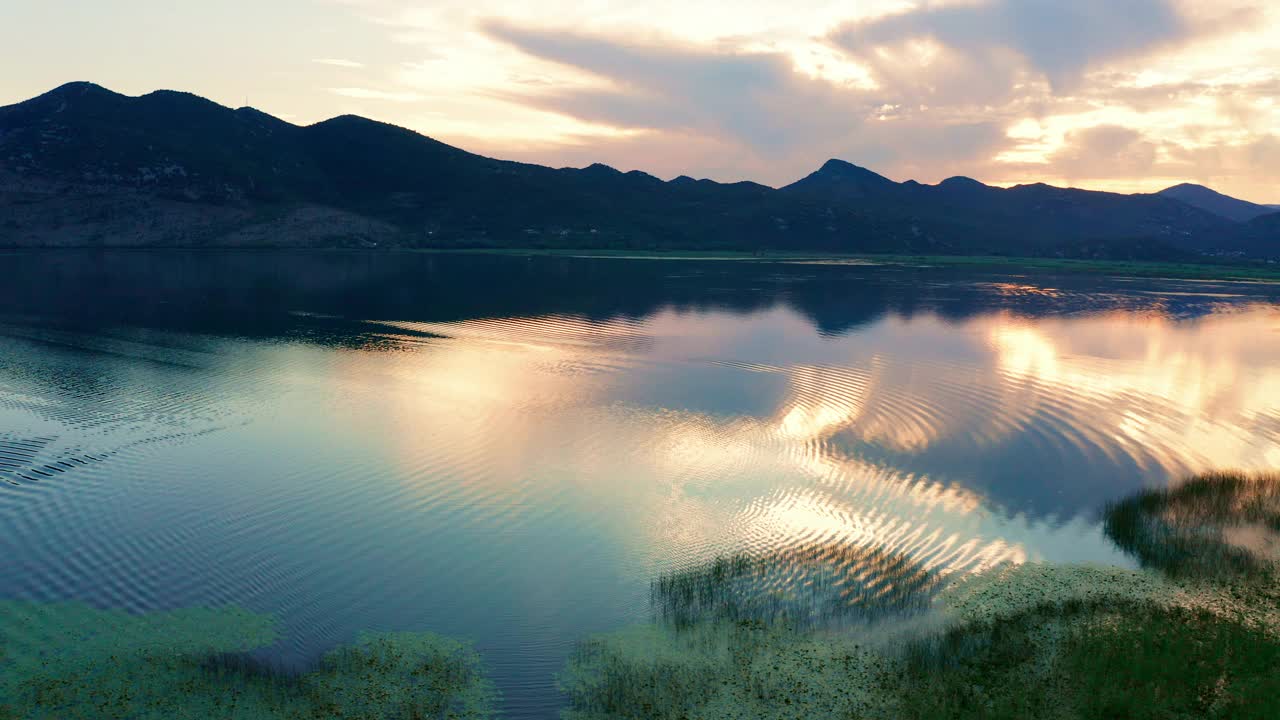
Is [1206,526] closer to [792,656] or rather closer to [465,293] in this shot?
[792,656]

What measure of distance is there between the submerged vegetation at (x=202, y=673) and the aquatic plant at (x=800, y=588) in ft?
19.6

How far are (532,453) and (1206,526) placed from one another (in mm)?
25821

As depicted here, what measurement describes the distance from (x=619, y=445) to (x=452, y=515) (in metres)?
10.7

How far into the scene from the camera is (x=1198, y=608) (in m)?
19.9

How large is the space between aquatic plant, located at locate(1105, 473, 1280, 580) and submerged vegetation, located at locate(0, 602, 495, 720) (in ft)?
69.0

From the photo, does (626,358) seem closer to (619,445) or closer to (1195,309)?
(619,445)

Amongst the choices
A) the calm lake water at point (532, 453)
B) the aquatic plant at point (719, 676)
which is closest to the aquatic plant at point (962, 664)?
the aquatic plant at point (719, 676)

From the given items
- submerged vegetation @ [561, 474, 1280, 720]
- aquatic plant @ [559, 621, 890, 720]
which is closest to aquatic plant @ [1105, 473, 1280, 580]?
submerged vegetation @ [561, 474, 1280, 720]

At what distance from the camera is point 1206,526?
26.4m

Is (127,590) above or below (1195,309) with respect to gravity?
below

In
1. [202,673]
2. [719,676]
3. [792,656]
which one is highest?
[792,656]

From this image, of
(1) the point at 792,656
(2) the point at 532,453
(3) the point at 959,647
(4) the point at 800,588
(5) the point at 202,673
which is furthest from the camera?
(2) the point at 532,453

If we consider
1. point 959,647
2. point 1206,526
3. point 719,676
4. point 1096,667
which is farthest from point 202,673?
point 1206,526

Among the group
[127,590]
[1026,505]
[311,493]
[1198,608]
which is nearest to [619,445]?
[311,493]
